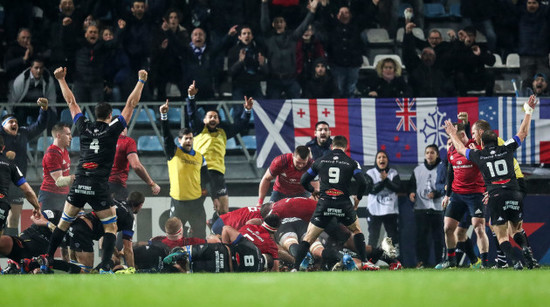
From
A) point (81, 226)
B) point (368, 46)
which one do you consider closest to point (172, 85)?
point (368, 46)

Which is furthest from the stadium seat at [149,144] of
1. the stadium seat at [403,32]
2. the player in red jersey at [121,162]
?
the stadium seat at [403,32]

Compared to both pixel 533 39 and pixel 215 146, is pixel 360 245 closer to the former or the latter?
pixel 215 146

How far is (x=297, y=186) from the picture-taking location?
1374 centimetres

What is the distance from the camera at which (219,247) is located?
1136cm

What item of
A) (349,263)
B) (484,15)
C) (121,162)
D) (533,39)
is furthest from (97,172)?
(484,15)

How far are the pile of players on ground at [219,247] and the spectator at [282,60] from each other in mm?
3451

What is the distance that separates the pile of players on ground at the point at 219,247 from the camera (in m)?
11.3

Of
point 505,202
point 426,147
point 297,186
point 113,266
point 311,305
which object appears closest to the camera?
point 311,305

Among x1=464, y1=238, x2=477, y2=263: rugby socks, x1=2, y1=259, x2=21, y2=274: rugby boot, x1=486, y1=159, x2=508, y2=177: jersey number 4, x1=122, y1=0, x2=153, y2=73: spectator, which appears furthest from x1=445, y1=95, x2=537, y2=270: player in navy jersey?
x1=122, y1=0, x2=153, y2=73: spectator

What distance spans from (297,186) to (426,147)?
2.53 m

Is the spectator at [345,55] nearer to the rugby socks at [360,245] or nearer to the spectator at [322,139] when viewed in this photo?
the spectator at [322,139]

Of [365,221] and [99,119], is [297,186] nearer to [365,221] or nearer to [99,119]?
[365,221]

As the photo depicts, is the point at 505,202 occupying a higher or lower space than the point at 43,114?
lower

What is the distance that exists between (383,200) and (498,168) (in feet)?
12.6
